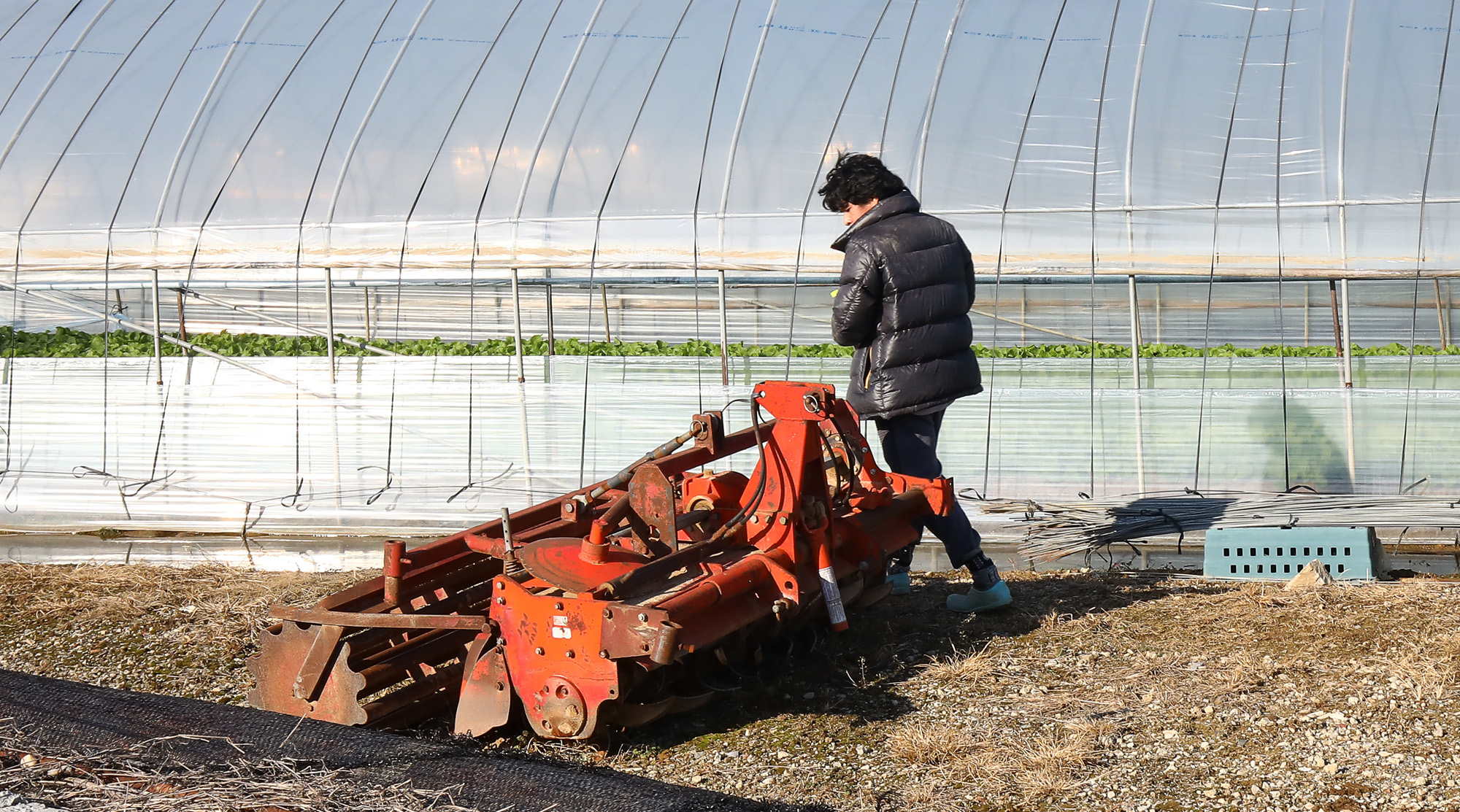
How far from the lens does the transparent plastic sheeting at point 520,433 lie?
23.6 feet

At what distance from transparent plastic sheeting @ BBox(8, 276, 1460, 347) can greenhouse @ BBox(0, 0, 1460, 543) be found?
0.05 metres

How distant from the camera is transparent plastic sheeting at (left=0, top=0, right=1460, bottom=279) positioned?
744cm

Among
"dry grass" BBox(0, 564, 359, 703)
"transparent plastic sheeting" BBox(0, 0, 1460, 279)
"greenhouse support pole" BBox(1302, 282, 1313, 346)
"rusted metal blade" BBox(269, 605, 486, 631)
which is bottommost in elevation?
"dry grass" BBox(0, 564, 359, 703)

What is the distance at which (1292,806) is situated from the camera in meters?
2.98

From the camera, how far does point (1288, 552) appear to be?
574 centimetres

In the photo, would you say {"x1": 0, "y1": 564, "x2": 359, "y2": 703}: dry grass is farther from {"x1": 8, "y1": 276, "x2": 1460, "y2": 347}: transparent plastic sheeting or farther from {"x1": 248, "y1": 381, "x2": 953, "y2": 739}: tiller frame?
{"x1": 8, "y1": 276, "x2": 1460, "y2": 347}: transparent plastic sheeting

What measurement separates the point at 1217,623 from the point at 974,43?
5.15 metres

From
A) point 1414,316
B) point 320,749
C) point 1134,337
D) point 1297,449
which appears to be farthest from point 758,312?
point 320,749

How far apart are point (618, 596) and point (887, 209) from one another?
1899 mm

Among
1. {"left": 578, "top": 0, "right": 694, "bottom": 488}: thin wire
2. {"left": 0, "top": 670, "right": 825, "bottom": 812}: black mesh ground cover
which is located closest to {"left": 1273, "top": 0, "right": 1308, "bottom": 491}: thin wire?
{"left": 578, "top": 0, "right": 694, "bottom": 488}: thin wire

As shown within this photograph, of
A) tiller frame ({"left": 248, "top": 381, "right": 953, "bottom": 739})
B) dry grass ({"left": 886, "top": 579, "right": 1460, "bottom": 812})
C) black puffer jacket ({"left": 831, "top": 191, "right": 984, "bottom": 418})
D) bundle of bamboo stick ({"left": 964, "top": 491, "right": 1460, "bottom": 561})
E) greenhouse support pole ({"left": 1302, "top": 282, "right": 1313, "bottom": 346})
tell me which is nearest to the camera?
dry grass ({"left": 886, "top": 579, "right": 1460, "bottom": 812})

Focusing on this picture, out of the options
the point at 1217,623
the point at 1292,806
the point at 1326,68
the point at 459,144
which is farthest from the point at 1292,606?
the point at 459,144

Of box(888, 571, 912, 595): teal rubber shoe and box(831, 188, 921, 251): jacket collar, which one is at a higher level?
box(831, 188, 921, 251): jacket collar

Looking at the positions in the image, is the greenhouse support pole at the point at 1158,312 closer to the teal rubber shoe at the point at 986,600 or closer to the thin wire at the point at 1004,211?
the thin wire at the point at 1004,211
